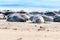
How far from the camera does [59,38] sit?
17.6 feet

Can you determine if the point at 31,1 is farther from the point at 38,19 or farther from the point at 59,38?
the point at 59,38

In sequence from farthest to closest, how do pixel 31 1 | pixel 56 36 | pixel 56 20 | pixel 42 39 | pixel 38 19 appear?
pixel 31 1, pixel 56 20, pixel 38 19, pixel 56 36, pixel 42 39

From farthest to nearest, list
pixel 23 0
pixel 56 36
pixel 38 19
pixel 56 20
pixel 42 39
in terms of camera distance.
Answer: pixel 23 0 < pixel 56 20 < pixel 38 19 < pixel 56 36 < pixel 42 39

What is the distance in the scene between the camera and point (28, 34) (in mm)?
5805

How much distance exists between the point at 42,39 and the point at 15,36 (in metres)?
0.67

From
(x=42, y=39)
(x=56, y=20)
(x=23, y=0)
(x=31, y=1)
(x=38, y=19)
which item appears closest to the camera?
(x=42, y=39)

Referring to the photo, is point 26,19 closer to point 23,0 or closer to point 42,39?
point 42,39

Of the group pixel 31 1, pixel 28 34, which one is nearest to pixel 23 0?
pixel 31 1

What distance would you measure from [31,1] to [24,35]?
23880 mm

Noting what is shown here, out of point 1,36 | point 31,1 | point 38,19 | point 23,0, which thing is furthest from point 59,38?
point 23,0

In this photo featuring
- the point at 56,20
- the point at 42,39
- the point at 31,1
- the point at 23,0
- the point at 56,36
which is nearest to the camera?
the point at 42,39

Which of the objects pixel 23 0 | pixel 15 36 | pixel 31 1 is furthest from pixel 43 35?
pixel 23 0

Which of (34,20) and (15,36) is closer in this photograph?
(15,36)

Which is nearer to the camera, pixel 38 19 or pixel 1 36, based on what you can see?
pixel 1 36
